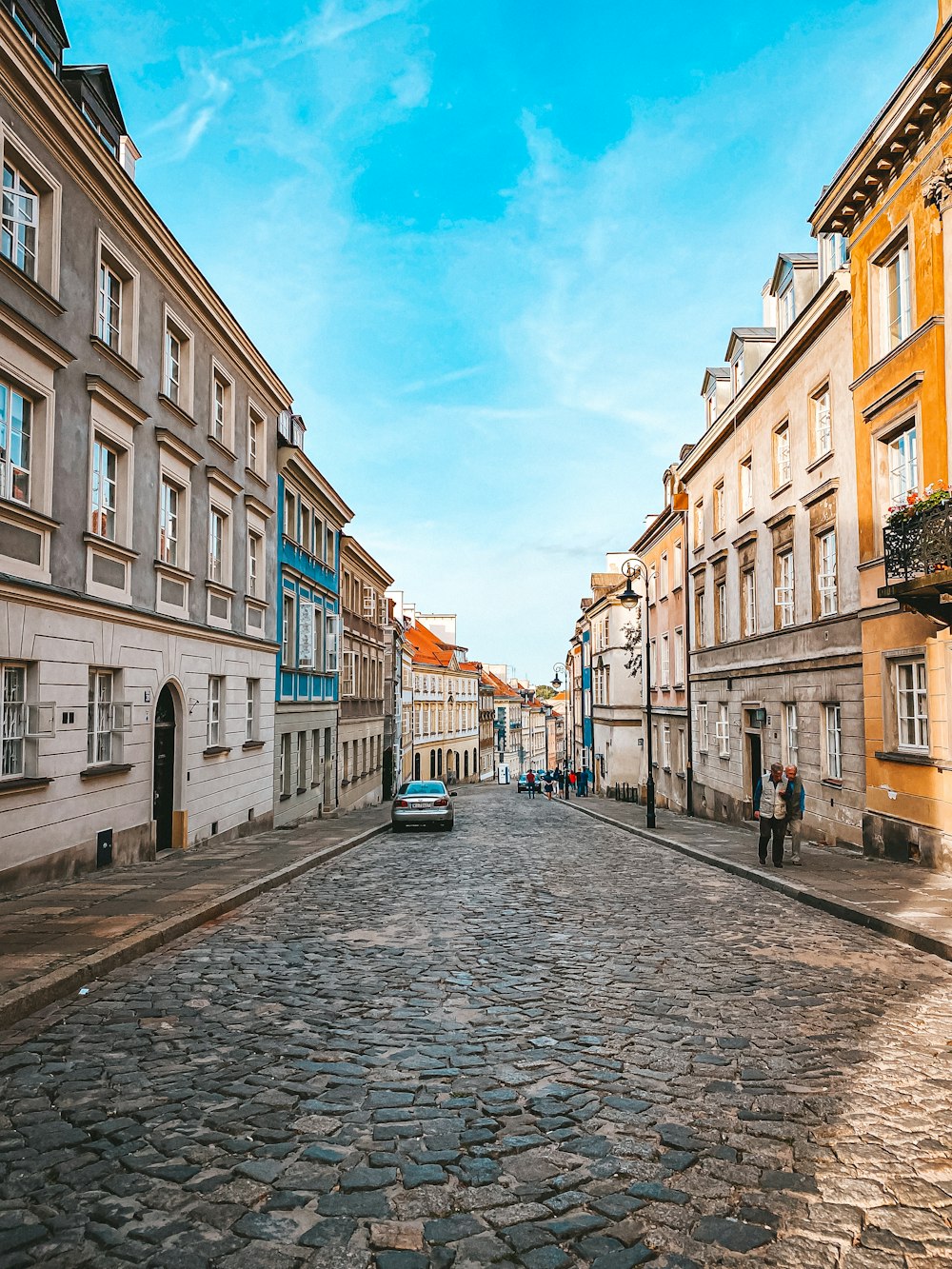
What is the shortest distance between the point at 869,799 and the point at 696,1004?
1003 centimetres

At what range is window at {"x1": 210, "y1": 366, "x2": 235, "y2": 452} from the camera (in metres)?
19.8

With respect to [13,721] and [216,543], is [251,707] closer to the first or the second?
[216,543]

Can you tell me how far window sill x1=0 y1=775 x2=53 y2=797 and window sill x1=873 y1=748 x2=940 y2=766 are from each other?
12.3 metres

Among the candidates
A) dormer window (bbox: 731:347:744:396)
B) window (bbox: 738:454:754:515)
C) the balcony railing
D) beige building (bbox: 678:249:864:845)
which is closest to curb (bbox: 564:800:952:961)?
beige building (bbox: 678:249:864:845)

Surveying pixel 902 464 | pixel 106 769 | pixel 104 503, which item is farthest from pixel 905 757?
pixel 104 503

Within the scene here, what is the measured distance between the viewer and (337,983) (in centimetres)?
773

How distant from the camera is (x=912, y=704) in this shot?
14664mm

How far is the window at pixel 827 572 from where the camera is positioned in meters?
17.8

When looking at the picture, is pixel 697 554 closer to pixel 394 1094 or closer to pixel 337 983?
pixel 337 983

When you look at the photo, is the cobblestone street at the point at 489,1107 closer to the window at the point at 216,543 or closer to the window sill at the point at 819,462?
the window sill at the point at 819,462

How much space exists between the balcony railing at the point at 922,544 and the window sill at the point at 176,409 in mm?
12100

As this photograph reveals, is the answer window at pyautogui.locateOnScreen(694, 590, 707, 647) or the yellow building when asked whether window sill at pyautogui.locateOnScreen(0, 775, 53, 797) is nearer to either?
the yellow building

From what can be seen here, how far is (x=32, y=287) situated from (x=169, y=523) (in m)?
5.81

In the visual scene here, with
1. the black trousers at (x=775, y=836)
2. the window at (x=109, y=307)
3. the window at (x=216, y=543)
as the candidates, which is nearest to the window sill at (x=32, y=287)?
the window at (x=109, y=307)
